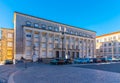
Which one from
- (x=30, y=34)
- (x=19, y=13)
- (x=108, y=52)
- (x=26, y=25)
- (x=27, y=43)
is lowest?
(x=108, y=52)

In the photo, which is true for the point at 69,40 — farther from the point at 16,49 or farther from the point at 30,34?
the point at 16,49

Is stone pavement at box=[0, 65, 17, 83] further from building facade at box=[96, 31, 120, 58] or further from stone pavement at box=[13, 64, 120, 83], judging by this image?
building facade at box=[96, 31, 120, 58]

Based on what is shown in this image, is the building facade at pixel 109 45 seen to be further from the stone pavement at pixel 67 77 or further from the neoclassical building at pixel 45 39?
the stone pavement at pixel 67 77

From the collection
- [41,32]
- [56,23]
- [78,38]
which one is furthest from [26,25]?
[78,38]

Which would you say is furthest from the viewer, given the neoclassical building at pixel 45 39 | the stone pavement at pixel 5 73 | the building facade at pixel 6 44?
the building facade at pixel 6 44

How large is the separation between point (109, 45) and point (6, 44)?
5468 centimetres

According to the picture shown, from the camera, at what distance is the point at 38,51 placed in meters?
40.3

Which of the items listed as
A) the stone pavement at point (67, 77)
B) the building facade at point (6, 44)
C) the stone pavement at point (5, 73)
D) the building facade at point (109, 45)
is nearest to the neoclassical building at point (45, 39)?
the building facade at point (6, 44)

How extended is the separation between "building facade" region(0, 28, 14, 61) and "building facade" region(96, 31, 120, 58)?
4639 centimetres

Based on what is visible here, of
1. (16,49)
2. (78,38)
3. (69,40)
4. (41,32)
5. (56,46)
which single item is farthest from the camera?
(78,38)

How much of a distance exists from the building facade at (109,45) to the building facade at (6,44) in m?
46.4

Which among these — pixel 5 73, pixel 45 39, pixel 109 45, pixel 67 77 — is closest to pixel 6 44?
pixel 45 39

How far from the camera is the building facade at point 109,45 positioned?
6243 centimetres

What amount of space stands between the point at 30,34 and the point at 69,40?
59.4 ft
